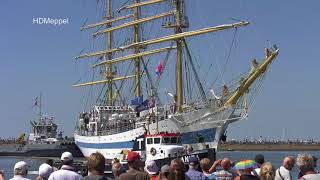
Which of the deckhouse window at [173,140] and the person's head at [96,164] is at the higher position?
the deckhouse window at [173,140]

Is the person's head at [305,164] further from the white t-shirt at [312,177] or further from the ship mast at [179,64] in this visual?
the ship mast at [179,64]

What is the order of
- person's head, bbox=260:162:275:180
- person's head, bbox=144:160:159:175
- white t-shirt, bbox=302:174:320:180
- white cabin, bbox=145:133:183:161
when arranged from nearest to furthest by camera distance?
1. white t-shirt, bbox=302:174:320:180
2. person's head, bbox=260:162:275:180
3. person's head, bbox=144:160:159:175
4. white cabin, bbox=145:133:183:161

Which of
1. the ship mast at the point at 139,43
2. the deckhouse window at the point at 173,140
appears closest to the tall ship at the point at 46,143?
the ship mast at the point at 139,43

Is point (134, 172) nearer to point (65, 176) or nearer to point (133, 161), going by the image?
point (133, 161)

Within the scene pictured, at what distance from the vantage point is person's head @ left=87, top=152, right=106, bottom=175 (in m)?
9.59

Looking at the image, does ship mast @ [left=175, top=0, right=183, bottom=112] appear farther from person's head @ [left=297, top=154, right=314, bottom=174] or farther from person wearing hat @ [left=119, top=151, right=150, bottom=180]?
person wearing hat @ [left=119, top=151, right=150, bottom=180]

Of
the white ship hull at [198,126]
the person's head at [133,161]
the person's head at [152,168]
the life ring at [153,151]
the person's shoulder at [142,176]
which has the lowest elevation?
the person's shoulder at [142,176]

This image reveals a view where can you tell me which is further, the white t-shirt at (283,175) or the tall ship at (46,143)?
the tall ship at (46,143)

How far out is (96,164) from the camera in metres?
9.59

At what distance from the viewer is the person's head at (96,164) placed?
9586 millimetres

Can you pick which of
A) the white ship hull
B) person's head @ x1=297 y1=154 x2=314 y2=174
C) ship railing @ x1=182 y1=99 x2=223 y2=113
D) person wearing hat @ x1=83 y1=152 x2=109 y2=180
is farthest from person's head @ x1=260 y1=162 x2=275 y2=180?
ship railing @ x1=182 y1=99 x2=223 y2=113

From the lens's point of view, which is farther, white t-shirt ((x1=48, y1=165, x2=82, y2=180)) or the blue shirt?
the blue shirt

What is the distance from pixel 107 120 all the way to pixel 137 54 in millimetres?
9519

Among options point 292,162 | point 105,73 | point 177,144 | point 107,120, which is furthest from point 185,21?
point 292,162
